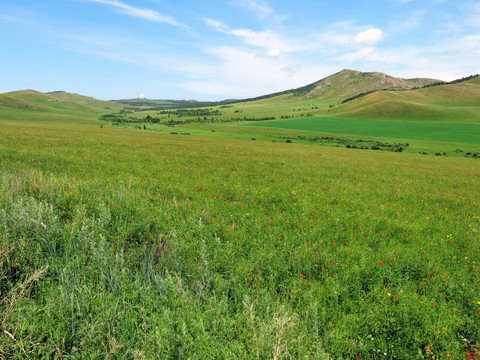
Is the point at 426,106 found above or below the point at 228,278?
above

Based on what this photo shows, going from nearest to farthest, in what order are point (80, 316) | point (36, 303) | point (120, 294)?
point (80, 316), point (36, 303), point (120, 294)

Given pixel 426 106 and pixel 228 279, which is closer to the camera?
pixel 228 279

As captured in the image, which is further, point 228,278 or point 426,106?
point 426,106

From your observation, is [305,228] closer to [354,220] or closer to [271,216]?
[271,216]

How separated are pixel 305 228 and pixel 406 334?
14.8 feet

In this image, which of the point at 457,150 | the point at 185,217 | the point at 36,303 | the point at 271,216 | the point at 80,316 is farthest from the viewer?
the point at 457,150

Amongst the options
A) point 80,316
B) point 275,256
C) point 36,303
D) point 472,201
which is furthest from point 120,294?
point 472,201

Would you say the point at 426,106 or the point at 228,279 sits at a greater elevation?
the point at 426,106

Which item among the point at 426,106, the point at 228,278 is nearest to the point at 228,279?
the point at 228,278

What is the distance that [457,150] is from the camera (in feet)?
184

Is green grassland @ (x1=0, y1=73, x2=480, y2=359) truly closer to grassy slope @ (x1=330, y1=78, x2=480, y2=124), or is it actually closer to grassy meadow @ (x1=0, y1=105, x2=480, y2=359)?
grassy meadow @ (x1=0, y1=105, x2=480, y2=359)

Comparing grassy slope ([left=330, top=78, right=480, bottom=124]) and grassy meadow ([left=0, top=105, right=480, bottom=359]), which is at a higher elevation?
grassy slope ([left=330, top=78, right=480, bottom=124])

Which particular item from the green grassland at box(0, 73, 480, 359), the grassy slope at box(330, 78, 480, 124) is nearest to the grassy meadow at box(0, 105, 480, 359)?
the green grassland at box(0, 73, 480, 359)

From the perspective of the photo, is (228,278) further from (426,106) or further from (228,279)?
(426,106)
